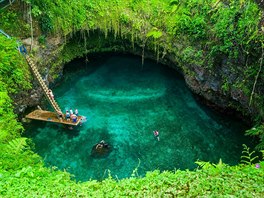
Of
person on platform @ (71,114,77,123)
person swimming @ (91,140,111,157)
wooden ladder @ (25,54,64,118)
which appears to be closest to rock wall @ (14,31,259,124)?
wooden ladder @ (25,54,64,118)

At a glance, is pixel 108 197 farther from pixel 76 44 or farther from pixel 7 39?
pixel 76 44

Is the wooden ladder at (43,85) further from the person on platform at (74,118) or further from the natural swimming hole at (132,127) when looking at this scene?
the natural swimming hole at (132,127)

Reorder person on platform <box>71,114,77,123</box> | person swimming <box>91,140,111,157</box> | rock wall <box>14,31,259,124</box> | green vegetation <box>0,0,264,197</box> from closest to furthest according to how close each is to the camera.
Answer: green vegetation <box>0,0,264,197</box> → person swimming <box>91,140,111,157</box> → person on platform <box>71,114,77,123</box> → rock wall <box>14,31,259,124</box>

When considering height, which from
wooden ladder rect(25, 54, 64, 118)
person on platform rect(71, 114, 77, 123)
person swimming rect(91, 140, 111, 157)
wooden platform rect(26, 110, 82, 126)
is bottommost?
person swimming rect(91, 140, 111, 157)

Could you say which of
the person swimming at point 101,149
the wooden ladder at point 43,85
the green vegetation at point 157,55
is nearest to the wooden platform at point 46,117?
the wooden ladder at point 43,85

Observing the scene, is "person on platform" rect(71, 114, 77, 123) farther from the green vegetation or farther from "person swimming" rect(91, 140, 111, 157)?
the green vegetation

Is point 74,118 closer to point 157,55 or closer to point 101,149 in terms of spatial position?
point 101,149
